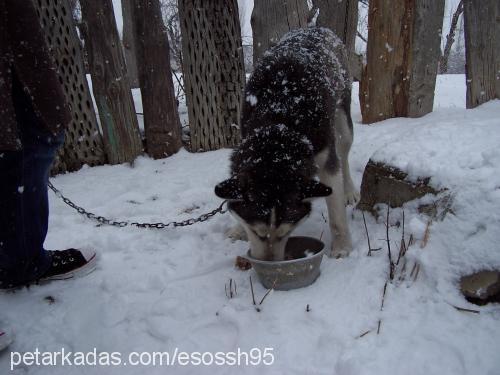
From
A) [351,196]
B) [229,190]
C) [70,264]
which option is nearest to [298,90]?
[229,190]

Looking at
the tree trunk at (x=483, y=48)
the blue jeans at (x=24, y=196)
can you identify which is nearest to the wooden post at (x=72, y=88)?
the blue jeans at (x=24, y=196)

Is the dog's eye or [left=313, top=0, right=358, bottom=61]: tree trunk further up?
[left=313, top=0, right=358, bottom=61]: tree trunk

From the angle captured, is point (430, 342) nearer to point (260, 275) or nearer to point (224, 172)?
point (260, 275)

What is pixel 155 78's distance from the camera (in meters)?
5.21

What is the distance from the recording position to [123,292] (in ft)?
8.98

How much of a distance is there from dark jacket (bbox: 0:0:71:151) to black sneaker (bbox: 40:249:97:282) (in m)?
1.05

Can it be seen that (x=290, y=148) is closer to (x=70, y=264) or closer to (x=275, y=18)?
(x=70, y=264)

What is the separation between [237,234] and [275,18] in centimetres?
306

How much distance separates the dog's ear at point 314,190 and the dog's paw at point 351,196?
1.40 m

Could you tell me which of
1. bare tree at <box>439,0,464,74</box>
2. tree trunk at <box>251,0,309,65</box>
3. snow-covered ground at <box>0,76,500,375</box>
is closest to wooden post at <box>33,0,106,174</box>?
snow-covered ground at <box>0,76,500,375</box>

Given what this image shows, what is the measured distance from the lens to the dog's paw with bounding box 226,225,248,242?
3426 millimetres

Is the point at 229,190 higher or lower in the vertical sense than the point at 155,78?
lower

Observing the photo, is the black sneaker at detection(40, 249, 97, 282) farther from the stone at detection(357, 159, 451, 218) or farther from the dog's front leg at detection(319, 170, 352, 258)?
the stone at detection(357, 159, 451, 218)

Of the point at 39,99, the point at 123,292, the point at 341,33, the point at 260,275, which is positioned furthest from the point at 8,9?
the point at 341,33
